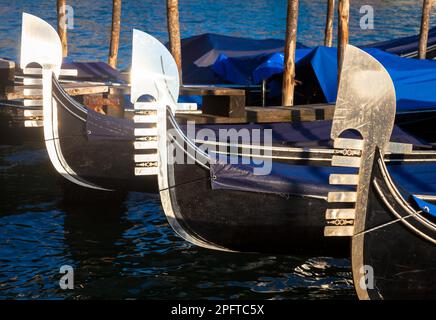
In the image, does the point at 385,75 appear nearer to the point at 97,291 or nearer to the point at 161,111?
the point at 161,111

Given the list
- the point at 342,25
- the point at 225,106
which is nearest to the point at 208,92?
the point at 225,106

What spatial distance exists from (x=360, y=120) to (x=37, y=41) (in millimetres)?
5161

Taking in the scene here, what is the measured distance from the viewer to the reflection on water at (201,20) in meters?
36.8

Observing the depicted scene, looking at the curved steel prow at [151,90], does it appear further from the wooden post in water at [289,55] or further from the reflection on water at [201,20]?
the reflection on water at [201,20]

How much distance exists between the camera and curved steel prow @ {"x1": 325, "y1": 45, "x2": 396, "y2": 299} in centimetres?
542

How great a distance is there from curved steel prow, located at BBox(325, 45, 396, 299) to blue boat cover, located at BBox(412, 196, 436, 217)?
504 mm

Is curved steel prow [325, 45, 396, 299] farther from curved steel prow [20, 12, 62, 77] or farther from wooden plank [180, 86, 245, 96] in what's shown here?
wooden plank [180, 86, 245, 96]

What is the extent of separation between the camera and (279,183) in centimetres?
697

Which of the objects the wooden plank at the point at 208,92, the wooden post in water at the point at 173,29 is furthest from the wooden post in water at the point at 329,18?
the wooden plank at the point at 208,92

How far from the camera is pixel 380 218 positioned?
5.77 m

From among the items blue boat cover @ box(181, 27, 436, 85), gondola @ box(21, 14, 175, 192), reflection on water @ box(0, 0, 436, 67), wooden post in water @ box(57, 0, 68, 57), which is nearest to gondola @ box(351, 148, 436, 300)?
gondola @ box(21, 14, 175, 192)

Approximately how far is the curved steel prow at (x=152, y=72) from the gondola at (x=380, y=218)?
1.99 meters

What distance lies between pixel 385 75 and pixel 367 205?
88 cm
